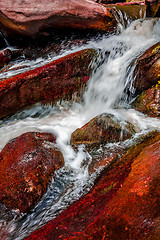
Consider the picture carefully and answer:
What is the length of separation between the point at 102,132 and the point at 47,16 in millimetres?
4520

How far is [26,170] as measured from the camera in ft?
10.1

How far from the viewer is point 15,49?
6562 mm

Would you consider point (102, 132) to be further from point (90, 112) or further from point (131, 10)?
point (131, 10)

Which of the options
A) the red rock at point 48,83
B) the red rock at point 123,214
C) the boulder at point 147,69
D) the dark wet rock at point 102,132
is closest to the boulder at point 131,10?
the boulder at point 147,69

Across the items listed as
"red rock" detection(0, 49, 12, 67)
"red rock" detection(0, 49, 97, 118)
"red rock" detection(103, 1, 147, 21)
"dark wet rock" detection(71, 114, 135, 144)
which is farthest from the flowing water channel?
"red rock" detection(0, 49, 12, 67)

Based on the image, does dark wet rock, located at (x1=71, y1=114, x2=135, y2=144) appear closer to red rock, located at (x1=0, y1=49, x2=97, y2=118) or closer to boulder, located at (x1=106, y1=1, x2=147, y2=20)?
red rock, located at (x1=0, y1=49, x2=97, y2=118)

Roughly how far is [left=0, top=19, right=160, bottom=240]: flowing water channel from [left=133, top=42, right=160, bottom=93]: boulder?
21 cm

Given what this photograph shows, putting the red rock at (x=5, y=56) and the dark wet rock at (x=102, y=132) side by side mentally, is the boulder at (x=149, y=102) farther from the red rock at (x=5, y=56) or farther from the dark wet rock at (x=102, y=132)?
the red rock at (x=5, y=56)

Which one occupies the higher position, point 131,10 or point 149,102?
point 131,10

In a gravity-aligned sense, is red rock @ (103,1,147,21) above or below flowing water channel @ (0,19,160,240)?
above

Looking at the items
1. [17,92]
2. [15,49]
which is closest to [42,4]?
[15,49]

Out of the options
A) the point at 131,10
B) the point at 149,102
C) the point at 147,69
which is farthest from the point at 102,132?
the point at 131,10

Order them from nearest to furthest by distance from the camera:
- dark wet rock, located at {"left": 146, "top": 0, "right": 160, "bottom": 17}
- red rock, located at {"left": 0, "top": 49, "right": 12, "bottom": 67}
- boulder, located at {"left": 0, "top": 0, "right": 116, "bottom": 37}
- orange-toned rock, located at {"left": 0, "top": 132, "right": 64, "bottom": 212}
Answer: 1. orange-toned rock, located at {"left": 0, "top": 132, "right": 64, "bottom": 212}
2. boulder, located at {"left": 0, "top": 0, "right": 116, "bottom": 37}
3. red rock, located at {"left": 0, "top": 49, "right": 12, "bottom": 67}
4. dark wet rock, located at {"left": 146, "top": 0, "right": 160, "bottom": 17}

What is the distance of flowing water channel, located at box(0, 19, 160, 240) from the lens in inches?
132
